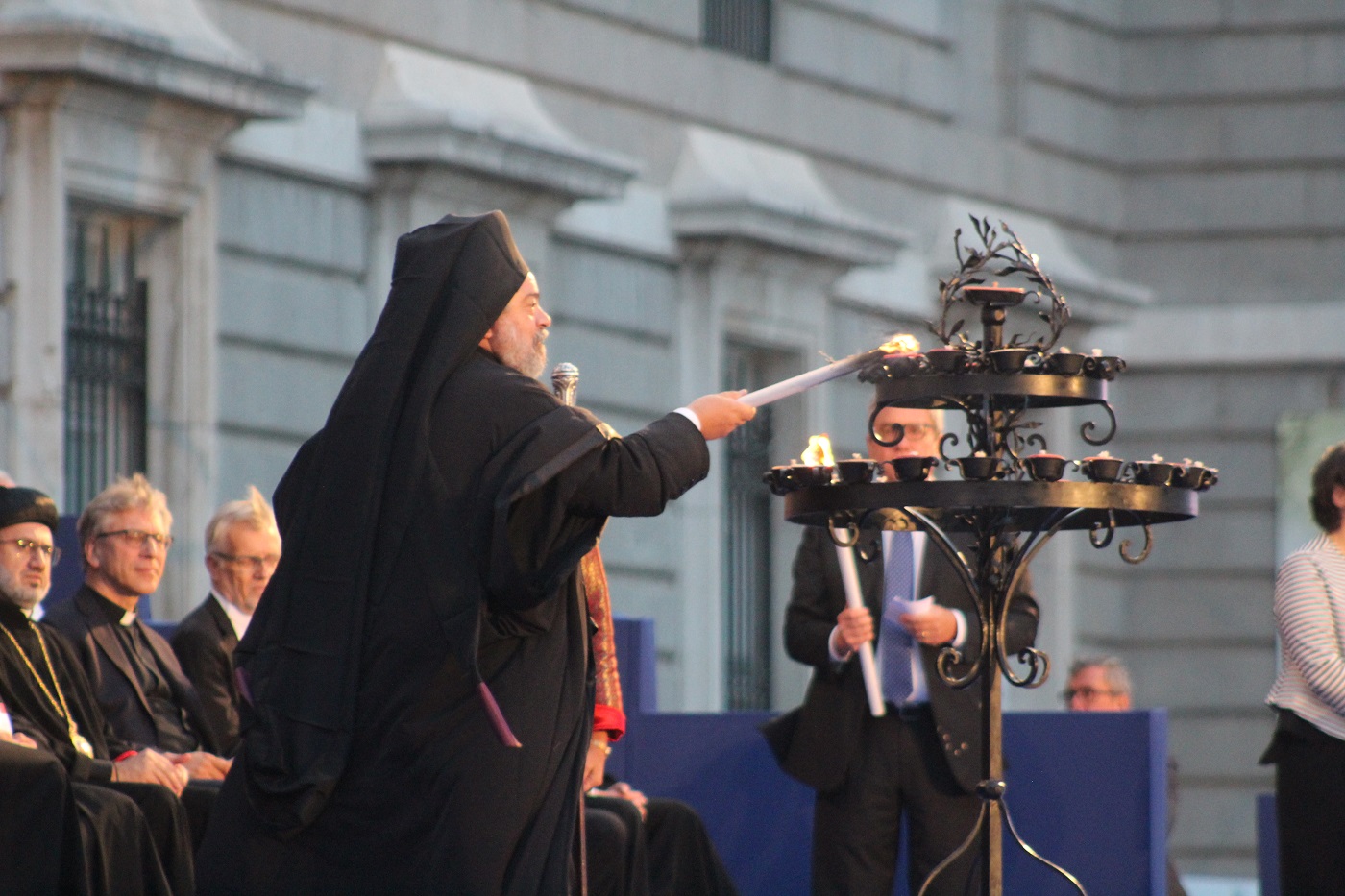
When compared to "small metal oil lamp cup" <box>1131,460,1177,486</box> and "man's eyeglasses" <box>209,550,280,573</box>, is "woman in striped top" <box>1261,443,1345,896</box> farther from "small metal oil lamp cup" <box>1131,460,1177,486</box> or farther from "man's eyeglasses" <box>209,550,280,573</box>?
"man's eyeglasses" <box>209,550,280,573</box>

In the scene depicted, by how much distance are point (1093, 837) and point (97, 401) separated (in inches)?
202

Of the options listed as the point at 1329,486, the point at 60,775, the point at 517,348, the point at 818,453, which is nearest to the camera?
the point at 517,348

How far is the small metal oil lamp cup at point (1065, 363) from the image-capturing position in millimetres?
6660

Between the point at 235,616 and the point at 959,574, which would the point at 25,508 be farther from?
the point at 959,574

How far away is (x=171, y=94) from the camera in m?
11.6

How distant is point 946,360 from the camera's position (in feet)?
21.8

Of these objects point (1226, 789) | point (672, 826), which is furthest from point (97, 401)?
point (1226, 789)

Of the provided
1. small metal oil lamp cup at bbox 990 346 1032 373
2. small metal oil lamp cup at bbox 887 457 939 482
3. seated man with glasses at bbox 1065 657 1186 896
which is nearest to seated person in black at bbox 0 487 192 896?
small metal oil lamp cup at bbox 887 457 939 482

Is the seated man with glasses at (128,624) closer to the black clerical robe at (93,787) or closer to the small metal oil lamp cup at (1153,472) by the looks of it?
the black clerical robe at (93,787)

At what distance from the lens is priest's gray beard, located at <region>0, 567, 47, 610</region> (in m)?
7.90

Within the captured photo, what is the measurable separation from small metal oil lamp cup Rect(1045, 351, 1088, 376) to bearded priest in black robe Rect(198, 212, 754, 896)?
1.06m

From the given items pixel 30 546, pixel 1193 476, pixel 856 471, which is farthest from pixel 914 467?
pixel 30 546

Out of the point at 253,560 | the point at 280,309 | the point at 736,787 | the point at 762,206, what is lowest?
the point at 736,787

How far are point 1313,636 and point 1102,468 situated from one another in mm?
1954
